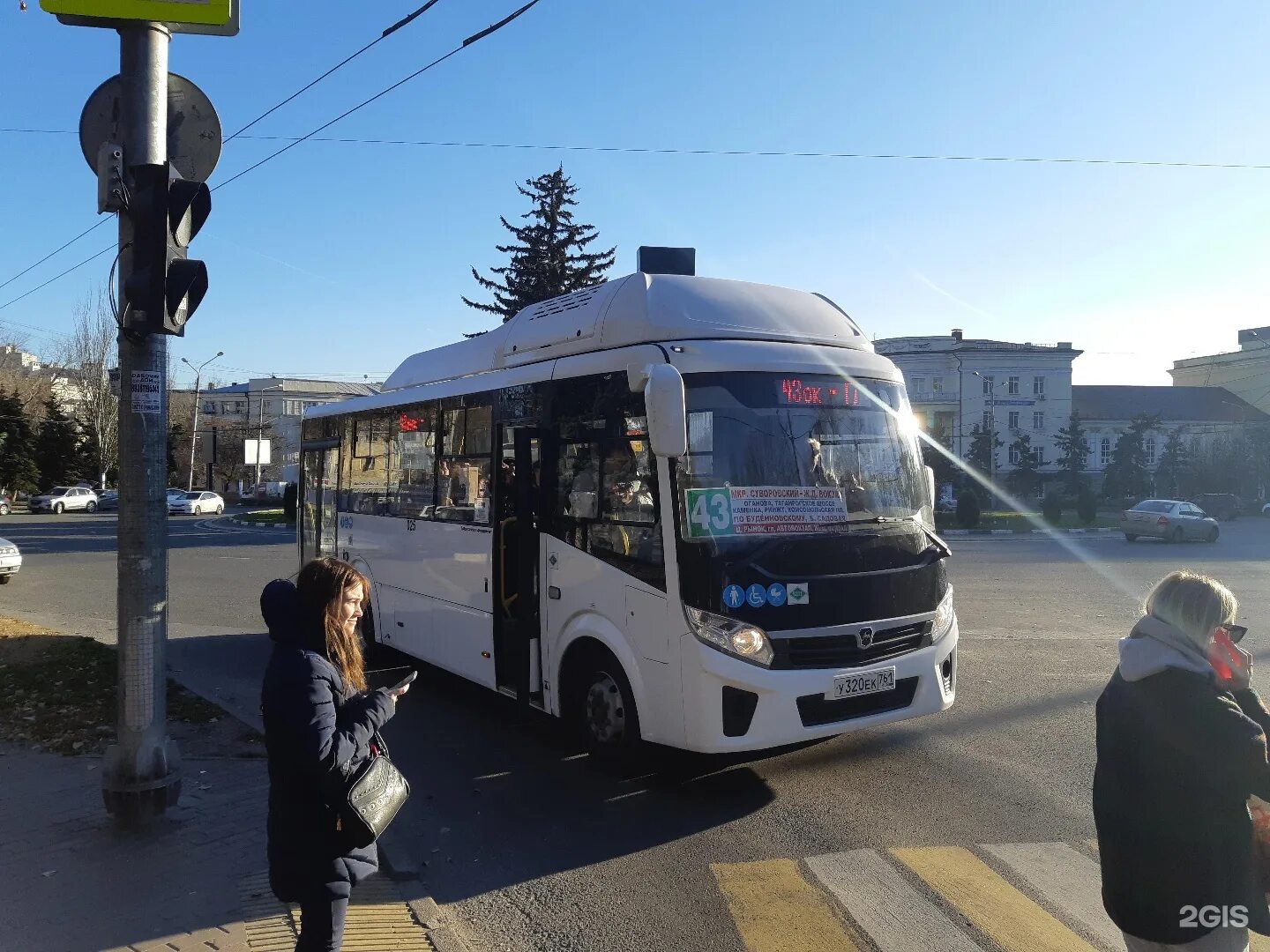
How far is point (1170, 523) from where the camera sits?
34.2 metres

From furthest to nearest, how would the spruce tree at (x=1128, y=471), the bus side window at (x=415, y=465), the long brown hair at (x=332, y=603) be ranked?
the spruce tree at (x=1128, y=471), the bus side window at (x=415, y=465), the long brown hair at (x=332, y=603)

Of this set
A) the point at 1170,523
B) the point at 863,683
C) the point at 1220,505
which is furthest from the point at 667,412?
the point at 1220,505

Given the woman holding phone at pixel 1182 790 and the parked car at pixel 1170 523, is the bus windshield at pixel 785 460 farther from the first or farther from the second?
the parked car at pixel 1170 523

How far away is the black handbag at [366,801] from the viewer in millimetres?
2883

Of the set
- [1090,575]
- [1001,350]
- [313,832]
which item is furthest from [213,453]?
→ [1001,350]

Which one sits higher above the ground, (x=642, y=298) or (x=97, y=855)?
(x=642, y=298)

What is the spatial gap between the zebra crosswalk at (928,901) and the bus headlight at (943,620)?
1.51 metres

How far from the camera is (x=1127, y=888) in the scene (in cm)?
289

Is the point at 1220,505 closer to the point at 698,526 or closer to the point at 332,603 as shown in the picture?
the point at 698,526

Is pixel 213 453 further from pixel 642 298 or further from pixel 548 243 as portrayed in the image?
pixel 642 298

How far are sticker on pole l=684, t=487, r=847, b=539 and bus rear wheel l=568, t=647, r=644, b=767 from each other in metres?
1.22

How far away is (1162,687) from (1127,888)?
2.09 ft

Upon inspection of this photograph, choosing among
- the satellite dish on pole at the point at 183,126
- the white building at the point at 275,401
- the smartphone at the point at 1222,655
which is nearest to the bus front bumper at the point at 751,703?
the smartphone at the point at 1222,655

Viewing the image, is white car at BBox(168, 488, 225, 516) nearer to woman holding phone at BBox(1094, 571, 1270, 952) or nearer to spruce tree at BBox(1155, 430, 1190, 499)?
woman holding phone at BBox(1094, 571, 1270, 952)
